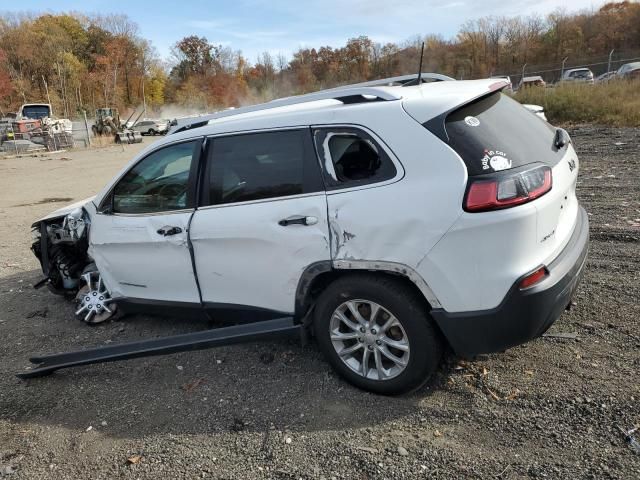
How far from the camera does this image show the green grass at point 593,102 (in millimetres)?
13898

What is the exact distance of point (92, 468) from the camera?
2.74 meters

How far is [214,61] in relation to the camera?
87000 mm

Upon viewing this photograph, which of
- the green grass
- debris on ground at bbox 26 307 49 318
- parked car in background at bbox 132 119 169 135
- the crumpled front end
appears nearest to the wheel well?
the crumpled front end

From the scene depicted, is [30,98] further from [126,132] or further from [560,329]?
[560,329]

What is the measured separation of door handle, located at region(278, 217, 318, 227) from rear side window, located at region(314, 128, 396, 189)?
8.8 inches

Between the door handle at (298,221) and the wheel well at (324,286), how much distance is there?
0.31m

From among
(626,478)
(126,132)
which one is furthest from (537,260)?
(126,132)

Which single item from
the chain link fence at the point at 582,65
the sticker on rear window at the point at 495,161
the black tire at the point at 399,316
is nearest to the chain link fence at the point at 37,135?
the chain link fence at the point at 582,65

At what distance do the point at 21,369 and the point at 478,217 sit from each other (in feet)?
12.1

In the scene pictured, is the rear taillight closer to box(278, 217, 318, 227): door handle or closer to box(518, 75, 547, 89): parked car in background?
box(278, 217, 318, 227): door handle

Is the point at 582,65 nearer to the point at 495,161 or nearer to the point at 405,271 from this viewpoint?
the point at 495,161

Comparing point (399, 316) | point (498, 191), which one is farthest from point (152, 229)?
point (498, 191)

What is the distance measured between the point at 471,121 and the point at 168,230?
2197 mm

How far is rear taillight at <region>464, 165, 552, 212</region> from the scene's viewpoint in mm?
2469
